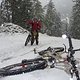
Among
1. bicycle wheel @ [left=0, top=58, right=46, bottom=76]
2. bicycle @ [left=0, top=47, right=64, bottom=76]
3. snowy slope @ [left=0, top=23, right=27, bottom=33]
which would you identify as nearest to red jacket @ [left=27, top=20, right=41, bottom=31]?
bicycle @ [left=0, top=47, right=64, bottom=76]

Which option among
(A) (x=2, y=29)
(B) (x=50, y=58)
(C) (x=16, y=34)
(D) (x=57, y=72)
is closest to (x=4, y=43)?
(C) (x=16, y=34)

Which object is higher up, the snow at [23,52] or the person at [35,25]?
the person at [35,25]

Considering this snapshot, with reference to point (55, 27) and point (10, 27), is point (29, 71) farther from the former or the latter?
point (55, 27)

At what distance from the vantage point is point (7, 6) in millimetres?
47750

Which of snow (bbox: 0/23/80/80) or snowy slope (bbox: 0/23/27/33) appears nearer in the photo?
snow (bbox: 0/23/80/80)

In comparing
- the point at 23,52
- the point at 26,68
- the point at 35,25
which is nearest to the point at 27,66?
the point at 26,68

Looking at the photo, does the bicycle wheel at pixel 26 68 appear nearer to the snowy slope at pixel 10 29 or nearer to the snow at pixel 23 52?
the snow at pixel 23 52

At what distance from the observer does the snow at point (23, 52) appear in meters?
12.0

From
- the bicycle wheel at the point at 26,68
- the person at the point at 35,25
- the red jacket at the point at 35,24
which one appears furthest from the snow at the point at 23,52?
the red jacket at the point at 35,24

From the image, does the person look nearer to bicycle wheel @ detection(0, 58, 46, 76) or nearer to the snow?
the snow

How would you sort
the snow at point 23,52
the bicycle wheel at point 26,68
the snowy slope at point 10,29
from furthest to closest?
the snowy slope at point 10,29 < the bicycle wheel at point 26,68 < the snow at point 23,52

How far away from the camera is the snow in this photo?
39.4ft

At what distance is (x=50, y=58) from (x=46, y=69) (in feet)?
3.92

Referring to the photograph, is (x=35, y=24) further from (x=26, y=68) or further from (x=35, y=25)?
(x=26, y=68)
